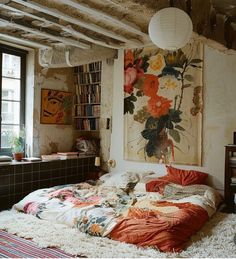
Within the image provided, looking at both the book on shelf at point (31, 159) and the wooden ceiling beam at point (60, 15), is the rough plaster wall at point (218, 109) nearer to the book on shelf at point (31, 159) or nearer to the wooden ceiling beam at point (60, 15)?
the wooden ceiling beam at point (60, 15)

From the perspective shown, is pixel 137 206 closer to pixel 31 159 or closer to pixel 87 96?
pixel 31 159

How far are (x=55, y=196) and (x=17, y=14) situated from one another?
2.21 m

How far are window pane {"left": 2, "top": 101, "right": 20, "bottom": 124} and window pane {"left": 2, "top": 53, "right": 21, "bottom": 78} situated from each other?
A: 0.44 m

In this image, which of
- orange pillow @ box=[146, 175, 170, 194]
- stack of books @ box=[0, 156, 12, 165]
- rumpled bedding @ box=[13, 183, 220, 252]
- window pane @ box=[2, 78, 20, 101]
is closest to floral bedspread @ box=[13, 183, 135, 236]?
rumpled bedding @ box=[13, 183, 220, 252]

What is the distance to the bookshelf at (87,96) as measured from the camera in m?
5.34

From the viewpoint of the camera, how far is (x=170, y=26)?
231 cm

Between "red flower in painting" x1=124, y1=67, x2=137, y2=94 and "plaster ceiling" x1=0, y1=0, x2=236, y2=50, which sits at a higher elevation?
"plaster ceiling" x1=0, y1=0, x2=236, y2=50

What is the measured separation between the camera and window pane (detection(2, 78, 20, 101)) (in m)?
4.70

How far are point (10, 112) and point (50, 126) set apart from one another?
68 centimetres

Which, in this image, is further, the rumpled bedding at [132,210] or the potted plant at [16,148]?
the potted plant at [16,148]

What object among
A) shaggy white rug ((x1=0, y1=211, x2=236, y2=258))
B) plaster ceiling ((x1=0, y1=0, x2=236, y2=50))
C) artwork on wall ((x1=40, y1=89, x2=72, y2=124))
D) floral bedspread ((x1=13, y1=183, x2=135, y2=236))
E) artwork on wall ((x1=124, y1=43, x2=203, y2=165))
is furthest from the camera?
artwork on wall ((x1=40, y1=89, x2=72, y2=124))

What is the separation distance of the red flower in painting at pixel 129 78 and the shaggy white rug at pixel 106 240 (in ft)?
7.76

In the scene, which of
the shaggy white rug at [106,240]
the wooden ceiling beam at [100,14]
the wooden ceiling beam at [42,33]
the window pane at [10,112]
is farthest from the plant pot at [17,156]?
the wooden ceiling beam at [100,14]

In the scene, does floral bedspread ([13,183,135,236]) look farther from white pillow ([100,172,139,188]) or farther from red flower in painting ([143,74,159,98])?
red flower in painting ([143,74,159,98])
